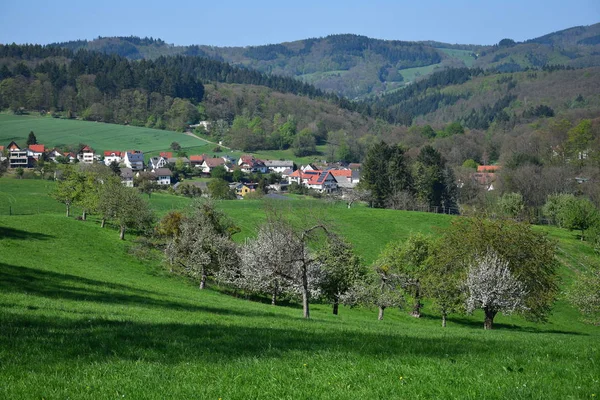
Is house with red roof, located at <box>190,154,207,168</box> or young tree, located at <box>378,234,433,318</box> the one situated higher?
house with red roof, located at <box>190,154,207,168</box>

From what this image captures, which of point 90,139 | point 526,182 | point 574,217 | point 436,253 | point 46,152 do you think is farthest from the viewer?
point 90,139

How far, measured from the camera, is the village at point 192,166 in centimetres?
13000

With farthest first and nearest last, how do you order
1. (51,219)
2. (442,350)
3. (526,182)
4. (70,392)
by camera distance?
(526,182) < (51,219) < (442,350) < (70,392)

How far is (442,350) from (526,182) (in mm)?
101477

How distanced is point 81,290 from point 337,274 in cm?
2025

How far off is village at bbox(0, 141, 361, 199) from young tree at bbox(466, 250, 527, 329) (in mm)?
90092

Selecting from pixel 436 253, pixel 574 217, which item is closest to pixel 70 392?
pixel 436 253

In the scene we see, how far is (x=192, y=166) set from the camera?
144 m

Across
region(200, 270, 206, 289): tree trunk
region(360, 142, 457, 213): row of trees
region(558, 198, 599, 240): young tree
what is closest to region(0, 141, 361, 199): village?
region(360, 142, 457, 213): row of trees

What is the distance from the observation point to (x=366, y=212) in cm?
7900

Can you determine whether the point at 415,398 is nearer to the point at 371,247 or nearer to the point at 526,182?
the point at 371,247

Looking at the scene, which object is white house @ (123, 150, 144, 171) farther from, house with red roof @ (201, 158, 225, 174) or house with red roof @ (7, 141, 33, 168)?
house with red roof @ (7, 141, 33, 168)

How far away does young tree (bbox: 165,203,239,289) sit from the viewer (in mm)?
45094

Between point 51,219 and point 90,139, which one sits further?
point 90,139
